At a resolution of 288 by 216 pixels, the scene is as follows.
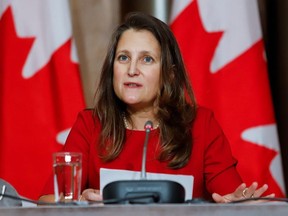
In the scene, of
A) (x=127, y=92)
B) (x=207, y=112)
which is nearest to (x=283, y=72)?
(x=207, y=112)

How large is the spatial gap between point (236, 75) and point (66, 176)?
3.96 feet

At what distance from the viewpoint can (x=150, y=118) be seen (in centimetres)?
210

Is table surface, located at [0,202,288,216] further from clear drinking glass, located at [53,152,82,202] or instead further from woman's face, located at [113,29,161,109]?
woman's face, located at [113,29,161,109]

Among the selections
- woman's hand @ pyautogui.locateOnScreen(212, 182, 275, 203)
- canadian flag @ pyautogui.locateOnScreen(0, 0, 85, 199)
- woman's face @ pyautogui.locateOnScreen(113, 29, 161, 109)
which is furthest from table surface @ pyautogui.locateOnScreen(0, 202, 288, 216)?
canadian flag @ pyautogui.locateOnScreen(0, 0, 85, 199)

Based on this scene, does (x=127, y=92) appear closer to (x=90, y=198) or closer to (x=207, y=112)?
(x=207, y=112)

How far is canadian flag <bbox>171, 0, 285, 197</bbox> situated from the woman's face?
539 mm

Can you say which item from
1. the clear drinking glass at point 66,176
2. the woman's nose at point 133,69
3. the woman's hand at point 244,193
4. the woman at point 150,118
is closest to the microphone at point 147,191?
the clear drinking glass at point 66,176

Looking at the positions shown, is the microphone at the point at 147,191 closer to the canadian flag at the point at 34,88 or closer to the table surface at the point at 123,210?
the table surface at the point at 123,210

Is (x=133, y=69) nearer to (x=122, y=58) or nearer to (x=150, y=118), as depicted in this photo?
(x=122, y=58)

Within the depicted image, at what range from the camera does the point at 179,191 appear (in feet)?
4.58

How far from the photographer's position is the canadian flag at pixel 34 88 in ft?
8.21

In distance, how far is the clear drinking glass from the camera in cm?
148

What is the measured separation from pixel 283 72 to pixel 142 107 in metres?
0.88

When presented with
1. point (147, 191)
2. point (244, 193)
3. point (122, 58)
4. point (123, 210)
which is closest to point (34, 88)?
point (122, 58)
